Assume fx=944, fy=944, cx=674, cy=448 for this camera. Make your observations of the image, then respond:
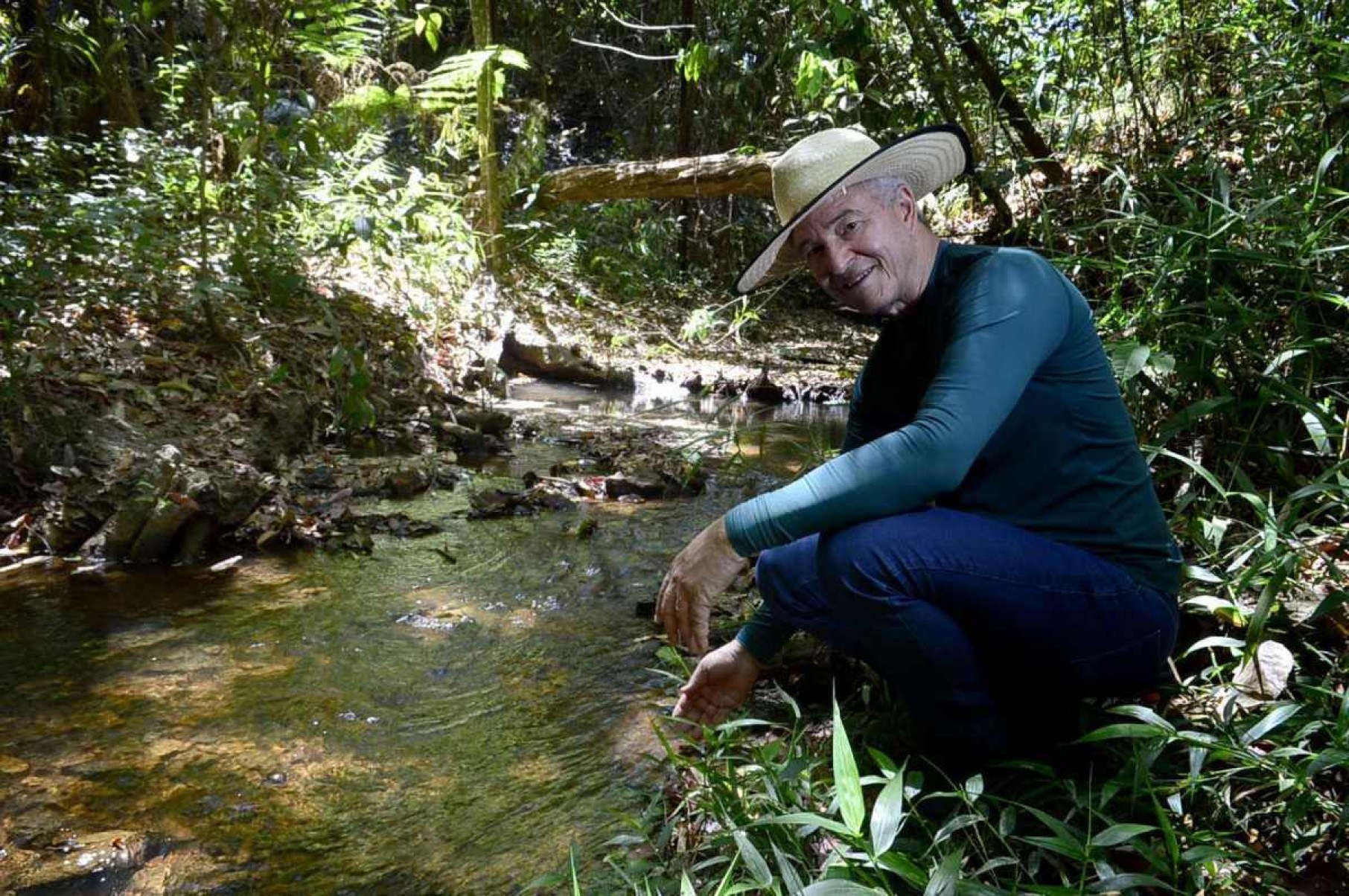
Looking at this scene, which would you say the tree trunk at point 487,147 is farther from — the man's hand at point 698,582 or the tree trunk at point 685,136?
the man's hand at point 698,582

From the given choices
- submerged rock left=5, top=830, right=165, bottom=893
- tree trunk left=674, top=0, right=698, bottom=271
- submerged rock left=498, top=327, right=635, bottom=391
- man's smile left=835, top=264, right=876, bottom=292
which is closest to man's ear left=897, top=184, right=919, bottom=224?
man's smile left=835, top=264, right=876, bottom=292

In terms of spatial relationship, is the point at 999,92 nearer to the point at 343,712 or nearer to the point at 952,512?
the point at 952,512

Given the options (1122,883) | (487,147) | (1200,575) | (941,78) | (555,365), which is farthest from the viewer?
(487,147)

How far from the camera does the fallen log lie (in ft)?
28.2

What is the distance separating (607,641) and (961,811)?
4.44 ft

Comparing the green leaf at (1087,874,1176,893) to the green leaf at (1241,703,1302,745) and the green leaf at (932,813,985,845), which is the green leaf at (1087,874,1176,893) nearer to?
the green leaf at (932,813,985,845)

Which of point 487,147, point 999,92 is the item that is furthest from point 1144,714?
point 487,147

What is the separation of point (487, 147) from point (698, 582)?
787 cm

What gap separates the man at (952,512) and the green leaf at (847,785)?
286 mm

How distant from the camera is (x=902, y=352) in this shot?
6.37ft

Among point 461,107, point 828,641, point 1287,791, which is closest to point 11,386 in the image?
point 828,641

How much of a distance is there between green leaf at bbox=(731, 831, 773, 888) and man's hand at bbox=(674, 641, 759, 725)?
527mm

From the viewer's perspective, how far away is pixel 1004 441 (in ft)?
5.75

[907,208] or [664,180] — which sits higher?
[664,180]
